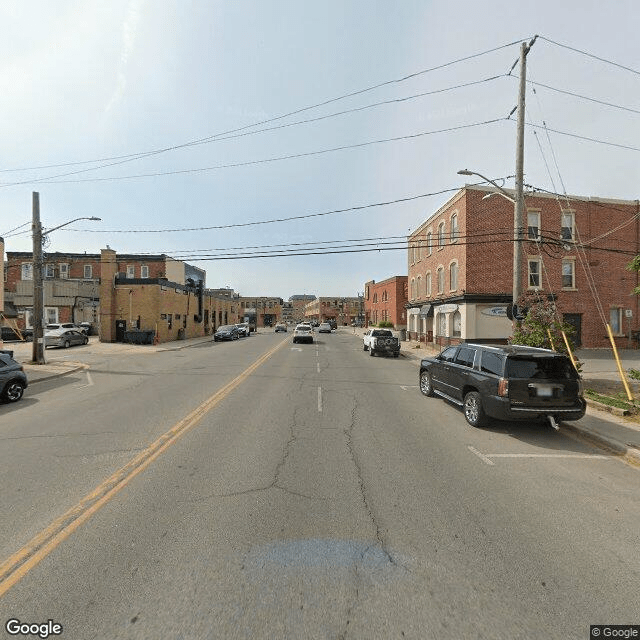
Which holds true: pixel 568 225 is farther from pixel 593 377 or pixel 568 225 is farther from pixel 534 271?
pixel 593 377

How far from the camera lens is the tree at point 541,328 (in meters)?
12.3

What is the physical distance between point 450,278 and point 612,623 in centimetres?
2574

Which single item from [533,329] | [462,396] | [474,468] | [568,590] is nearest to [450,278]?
[533,329]

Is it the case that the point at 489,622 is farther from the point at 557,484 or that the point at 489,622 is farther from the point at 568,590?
the point at 557,484

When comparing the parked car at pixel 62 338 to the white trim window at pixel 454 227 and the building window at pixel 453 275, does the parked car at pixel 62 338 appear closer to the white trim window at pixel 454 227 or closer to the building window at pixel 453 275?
the building window at pixel 453 275

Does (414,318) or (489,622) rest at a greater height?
(414,318)

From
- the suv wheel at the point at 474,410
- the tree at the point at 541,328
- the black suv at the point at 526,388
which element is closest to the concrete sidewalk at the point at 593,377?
the black suv at the point at 526,388

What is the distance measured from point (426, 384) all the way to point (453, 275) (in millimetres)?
17241

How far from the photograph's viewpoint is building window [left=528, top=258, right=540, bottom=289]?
24.5 m

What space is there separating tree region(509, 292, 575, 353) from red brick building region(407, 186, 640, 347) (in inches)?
421

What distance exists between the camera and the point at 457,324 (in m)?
25.5

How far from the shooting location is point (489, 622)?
8.95ft

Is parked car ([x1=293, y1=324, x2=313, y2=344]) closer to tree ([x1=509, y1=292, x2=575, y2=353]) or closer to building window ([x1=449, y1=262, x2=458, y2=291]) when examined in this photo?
building window ([x1=449, y1=262, x2=458, y2=291])

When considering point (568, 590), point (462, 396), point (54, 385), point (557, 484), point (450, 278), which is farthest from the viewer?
point (450, 278)
